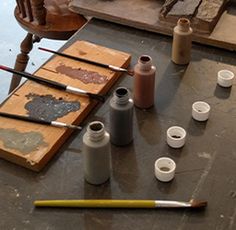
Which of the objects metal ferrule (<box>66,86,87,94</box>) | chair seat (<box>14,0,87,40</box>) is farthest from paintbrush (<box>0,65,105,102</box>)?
chair seat (<box>14,0,87,40</box>)

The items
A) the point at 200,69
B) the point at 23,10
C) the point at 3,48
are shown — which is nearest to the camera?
the point at 200,69

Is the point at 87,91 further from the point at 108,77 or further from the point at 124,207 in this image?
the point at 124,207

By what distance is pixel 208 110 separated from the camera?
113cm

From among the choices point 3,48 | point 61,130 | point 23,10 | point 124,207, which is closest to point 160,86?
point 61,130

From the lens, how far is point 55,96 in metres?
1.16

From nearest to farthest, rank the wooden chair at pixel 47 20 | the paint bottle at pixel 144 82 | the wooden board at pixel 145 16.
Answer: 1. the paint bottle at pixel 144 82
2. the wooden board at pixel 145 16
3. the wooden chair at pixel 47 20

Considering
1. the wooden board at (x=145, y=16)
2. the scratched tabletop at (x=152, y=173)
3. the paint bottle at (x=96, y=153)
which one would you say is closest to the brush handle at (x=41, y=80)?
the scratched tabletop at (x=152, y=173)

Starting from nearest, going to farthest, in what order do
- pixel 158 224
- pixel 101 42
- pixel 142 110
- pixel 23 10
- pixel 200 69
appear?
1. pixel 158 224
2. pixel 142 110
3. pixel 200 69
4. pixel 101 42
5. pixel 23 10

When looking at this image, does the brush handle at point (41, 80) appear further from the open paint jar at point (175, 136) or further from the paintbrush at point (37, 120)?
the open paint jar at point (175, 136)

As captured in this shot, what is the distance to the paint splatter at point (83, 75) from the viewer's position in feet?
3.97

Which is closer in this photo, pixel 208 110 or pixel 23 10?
pixel 208 110

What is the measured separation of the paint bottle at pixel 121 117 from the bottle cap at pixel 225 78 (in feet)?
1.09

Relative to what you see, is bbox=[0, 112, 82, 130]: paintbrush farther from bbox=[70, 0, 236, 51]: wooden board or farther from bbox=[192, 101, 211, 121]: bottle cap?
bbox=[70, 0, 236, 51]: wooden board

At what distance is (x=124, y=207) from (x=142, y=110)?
326mm
